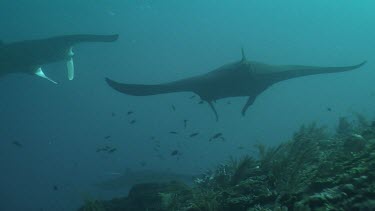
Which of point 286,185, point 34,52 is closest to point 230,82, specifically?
point 286,185

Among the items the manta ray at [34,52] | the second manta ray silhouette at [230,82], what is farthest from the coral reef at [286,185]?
the manta ray at [34,52]

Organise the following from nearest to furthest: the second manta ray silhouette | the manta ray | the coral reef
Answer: the coral reef, the second manta ray silhouette, the manta ray

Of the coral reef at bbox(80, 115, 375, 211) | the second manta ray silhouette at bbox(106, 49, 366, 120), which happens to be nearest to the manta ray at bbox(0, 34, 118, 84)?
the second manta ray silhouette at bbox(106, 49, 366, 120)

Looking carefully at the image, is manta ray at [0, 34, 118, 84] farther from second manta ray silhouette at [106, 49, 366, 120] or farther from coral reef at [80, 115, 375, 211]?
coral reef at [80, 115, 375, 211]

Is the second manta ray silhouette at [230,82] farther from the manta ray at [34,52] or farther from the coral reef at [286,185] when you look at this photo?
the manta ray at [34,52]

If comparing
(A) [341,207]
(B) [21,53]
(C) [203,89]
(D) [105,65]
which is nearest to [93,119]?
(D) [105,65]

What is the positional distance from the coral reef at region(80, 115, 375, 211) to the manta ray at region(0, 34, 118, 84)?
31.1 feet

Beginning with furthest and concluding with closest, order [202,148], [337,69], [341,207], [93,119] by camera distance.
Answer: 1. [93,119]
2. [202,148]
3. [337,69]
4. [341,207]

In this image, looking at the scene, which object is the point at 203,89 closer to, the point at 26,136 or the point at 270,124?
the point at 26,136

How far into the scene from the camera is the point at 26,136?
4928 cm

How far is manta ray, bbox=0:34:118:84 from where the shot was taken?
16969 millimetres

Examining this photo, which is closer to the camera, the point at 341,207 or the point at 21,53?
the point at 341,207

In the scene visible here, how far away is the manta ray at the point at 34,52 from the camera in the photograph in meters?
17.0

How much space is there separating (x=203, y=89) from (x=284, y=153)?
330cm
